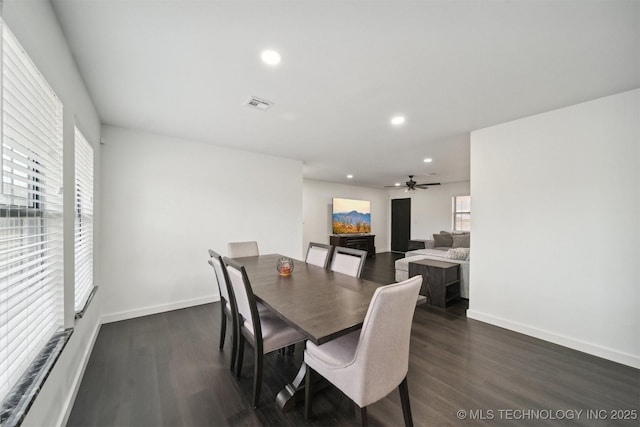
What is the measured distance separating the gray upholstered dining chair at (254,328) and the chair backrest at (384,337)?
62 cm

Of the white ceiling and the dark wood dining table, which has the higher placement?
the white ceiling

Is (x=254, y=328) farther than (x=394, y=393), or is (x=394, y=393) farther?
(x=394, y=393)

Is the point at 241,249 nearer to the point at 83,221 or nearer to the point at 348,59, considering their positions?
the point at 83,221

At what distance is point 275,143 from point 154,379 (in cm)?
299

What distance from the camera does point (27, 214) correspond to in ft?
3.65

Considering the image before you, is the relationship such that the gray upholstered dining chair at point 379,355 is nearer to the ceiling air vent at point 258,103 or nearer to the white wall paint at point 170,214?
the ceiling air vent at point 258,103

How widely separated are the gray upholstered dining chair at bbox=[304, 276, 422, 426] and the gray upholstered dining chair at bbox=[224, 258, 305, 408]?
411 millimetres

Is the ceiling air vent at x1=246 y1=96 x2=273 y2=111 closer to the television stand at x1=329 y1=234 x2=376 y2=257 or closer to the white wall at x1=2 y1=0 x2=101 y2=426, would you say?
→ the white wall at x1=2 y1=0 x2=101 y2=426

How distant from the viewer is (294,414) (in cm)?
159

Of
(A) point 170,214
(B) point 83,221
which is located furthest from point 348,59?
(A) point 170,214

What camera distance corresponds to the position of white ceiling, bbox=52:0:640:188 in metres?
1.32

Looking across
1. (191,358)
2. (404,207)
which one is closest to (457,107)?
(191,358)

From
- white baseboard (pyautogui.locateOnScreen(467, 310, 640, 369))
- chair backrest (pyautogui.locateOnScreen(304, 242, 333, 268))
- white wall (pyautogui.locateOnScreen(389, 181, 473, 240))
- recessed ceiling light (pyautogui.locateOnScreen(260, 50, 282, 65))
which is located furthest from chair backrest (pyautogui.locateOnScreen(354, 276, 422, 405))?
white wall (pyautogui.locateOnScreen(389, 181, 473, 240))

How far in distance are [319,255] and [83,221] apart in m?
2.25
